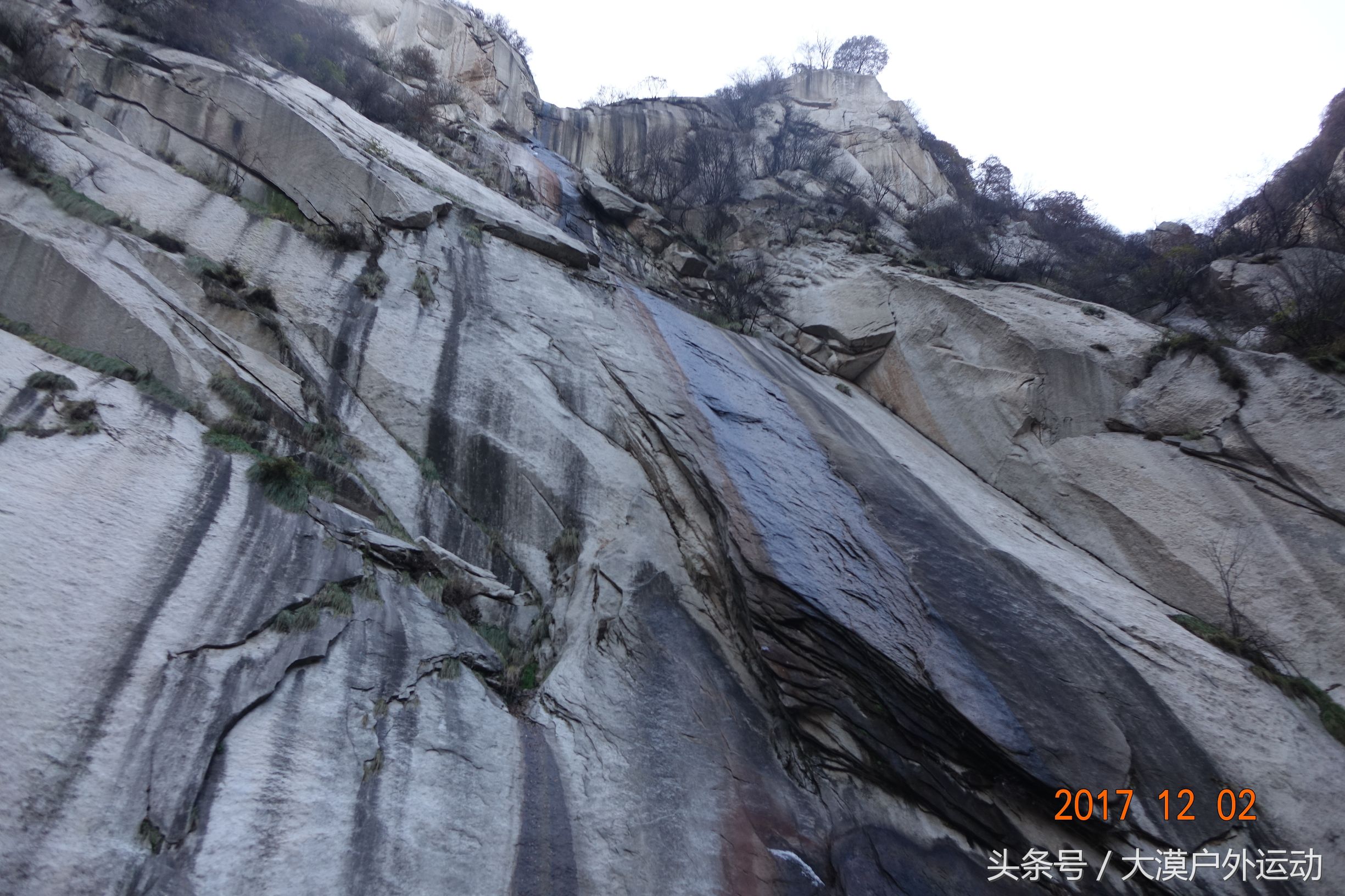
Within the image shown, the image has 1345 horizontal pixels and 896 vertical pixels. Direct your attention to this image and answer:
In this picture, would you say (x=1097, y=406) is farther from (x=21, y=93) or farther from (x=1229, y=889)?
(x=21, y=93)

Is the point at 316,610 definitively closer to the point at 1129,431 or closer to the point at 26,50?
the point at 26,50

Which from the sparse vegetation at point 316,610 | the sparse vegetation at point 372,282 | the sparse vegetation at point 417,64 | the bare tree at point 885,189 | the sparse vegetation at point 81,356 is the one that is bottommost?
the sparse vegetation at point 316,610

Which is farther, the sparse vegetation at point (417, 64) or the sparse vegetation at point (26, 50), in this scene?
the sparse vegetation at point (417, 64)

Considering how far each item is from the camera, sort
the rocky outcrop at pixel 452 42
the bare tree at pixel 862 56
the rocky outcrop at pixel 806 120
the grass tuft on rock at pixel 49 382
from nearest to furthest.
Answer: the grass tuft on rock at pixel 49 382 → the rocky outcrop at pixel 452 42 → the rocky outcrop at pixel 806 120 → the bare tree at pixel 862 56

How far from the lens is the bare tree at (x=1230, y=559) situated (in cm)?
859

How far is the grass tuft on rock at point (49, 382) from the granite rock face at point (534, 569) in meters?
0.05

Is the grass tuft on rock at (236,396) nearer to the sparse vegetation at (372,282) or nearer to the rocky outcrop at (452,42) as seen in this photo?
the sparse vegetation at (372,282)

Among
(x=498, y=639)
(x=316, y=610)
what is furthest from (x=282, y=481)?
(x=498, y=639)

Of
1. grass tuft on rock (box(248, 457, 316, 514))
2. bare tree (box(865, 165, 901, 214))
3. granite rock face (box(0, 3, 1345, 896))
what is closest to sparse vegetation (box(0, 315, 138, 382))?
granite rock face (box(0, 3, 1345, 896))

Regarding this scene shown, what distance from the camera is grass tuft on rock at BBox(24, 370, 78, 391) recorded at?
19.4 feet

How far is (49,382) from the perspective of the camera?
5.98 meters

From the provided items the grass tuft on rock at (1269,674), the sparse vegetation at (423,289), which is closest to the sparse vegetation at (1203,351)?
the grass tuft on rock at (1269,674)

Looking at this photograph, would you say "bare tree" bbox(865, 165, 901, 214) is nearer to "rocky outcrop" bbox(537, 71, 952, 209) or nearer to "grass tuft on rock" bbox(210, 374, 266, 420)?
"rocky outcrop" bbox(537, 71, 952, 209)
